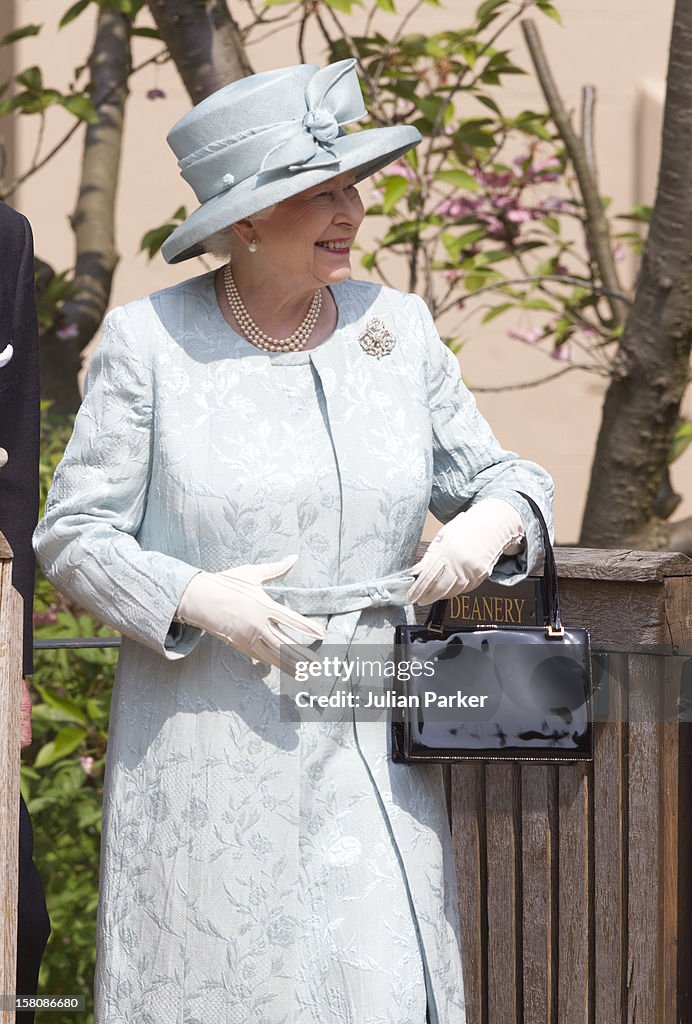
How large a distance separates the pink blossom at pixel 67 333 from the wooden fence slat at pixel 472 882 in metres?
2.21

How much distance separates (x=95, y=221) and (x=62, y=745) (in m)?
1.90

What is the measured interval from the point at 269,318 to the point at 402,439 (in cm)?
25

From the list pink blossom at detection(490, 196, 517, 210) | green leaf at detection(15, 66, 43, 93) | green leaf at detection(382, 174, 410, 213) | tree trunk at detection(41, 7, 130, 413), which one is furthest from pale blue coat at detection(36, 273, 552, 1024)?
tree trunk at detection(41, 7, 130, 413)

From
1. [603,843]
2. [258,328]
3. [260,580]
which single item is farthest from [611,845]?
[258,328]

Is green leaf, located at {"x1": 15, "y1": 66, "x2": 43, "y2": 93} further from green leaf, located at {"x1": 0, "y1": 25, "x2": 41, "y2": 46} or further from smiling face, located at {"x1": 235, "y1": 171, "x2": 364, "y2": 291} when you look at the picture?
smiling face, located at {"x1": 235, "y1": 171, "x2": 364, "y2": 291}

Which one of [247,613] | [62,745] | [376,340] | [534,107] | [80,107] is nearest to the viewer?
[247,613]

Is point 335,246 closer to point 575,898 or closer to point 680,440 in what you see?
point 575,898

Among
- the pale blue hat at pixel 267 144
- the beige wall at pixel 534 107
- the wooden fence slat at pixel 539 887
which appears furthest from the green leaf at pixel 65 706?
the beige wall at pixel 534 107

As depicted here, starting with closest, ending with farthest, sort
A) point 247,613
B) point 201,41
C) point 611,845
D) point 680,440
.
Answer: point 247,613, point 611,845, point 201,41, point 680,440

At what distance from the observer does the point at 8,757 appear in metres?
1.79

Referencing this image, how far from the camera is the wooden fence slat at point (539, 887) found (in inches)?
97.2

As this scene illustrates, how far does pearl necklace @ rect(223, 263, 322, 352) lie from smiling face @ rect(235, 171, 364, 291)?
0.27ft

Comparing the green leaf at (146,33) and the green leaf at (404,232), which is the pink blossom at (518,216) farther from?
the green leaf at (146,33)

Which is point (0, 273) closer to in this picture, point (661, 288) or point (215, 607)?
point (215, 607)
